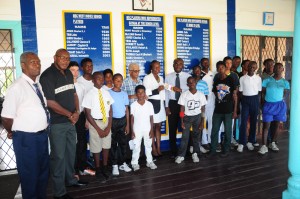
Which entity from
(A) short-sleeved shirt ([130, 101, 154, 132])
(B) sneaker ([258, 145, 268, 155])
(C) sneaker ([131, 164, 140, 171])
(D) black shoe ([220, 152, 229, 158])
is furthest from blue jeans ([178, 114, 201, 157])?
(B) sneaker ([258, 145, 268, 155])

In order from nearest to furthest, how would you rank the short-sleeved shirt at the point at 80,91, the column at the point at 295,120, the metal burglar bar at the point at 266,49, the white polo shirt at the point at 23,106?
1. the column at the point at 295,120
2. the white polo shirt at the point at 23,106
3. the short-sleeved shirt at the point at 80,91
4. the metal burglar bar at the point at 266,49

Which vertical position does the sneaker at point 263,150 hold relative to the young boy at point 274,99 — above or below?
below

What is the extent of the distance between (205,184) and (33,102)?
7.70 feet

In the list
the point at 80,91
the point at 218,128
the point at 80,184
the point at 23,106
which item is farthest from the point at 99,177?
the point at 218,128

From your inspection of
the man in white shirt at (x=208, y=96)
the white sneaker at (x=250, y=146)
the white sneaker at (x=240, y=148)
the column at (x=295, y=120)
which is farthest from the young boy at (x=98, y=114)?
the white sneaker at (x=250, y=146)

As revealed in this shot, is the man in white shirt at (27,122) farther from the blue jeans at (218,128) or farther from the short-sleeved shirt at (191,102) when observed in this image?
the blue jeans at (218,128)

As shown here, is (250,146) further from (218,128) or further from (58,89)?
(58,89)

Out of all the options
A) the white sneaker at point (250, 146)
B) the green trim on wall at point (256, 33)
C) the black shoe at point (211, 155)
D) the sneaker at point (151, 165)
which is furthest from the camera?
the green trim on wall at point (256, 33)

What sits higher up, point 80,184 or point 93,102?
point 93,102

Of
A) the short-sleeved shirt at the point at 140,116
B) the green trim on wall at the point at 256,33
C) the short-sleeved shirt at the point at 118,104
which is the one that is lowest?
the short-sleeved shirt at the point at 140,116

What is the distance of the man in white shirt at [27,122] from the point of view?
258 cm

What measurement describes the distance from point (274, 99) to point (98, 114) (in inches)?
120

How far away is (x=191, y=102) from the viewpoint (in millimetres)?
4340

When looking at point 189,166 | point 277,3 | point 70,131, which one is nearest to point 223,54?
point 277,3
